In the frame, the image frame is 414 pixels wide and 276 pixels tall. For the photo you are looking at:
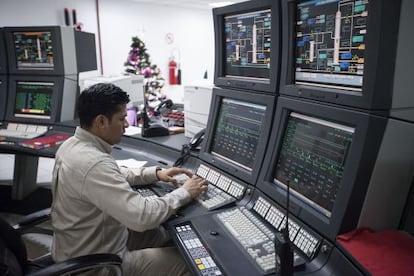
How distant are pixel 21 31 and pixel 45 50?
10.4 inches

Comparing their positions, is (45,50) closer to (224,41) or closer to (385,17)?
(224,41)

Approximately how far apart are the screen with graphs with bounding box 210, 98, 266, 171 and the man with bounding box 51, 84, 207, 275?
0.91 ft

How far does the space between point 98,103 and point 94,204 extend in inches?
15.7

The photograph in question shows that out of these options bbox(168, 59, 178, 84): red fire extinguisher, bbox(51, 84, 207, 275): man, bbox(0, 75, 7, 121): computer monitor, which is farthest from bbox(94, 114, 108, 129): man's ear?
bbox(168, 59, 178, 84): red fire extinguisher

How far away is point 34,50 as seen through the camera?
315 cm

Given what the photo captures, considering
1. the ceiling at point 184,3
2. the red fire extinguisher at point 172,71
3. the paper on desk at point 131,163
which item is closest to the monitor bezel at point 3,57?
the paper on desk at point 131,163

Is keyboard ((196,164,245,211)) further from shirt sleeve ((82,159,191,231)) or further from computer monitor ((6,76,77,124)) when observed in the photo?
computer monitor ((6,76,77,124))

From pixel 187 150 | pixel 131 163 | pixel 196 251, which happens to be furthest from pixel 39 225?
pixel 196 251

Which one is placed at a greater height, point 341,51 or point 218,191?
point 341,51

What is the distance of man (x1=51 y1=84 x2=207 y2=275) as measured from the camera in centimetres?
133

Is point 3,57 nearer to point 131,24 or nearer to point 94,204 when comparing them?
point 94,204

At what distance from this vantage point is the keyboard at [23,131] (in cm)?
292

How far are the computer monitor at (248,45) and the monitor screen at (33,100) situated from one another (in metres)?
1.94

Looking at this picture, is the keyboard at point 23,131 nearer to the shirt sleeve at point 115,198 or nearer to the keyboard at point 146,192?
the keyboard at point 146,192
